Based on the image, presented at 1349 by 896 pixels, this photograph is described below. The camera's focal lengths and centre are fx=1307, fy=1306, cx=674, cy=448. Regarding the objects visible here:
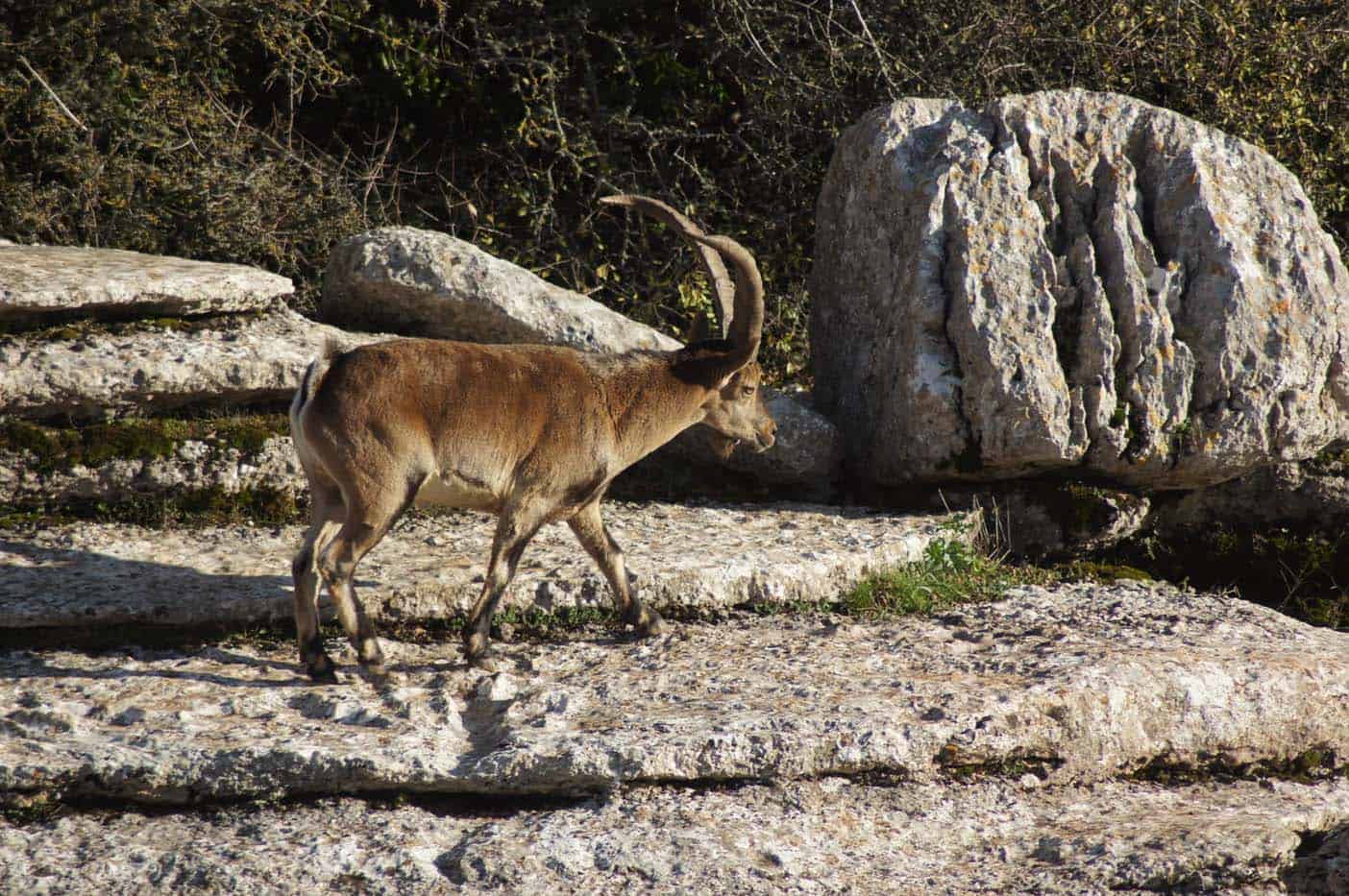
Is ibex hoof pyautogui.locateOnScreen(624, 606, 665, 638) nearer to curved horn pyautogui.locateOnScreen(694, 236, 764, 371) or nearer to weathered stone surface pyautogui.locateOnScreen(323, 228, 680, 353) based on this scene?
curved horn pyautogui.locateOnScreen(694, 236, 764, 371)

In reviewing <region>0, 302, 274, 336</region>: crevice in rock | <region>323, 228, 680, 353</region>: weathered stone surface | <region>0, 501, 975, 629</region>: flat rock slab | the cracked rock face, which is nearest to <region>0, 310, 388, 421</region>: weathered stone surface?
<region>0, 302, 274, 336</region>: crevice in rock

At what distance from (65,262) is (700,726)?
17.2 feet

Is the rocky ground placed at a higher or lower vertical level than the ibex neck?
lower

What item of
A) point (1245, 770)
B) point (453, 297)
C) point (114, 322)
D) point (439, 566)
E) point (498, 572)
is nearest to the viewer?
point (1245, 770)

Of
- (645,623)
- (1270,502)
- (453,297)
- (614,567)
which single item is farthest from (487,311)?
(1270,502)

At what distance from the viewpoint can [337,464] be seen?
6.12 metres

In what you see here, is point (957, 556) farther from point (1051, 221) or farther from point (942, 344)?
point (1051, 221)

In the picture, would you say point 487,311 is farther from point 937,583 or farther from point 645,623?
point 937,583

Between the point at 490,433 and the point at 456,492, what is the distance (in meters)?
0.34

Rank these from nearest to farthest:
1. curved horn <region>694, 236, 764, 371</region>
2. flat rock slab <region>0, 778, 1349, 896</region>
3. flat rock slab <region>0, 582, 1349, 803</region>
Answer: flat rock slab <region>0, 778, 1349, 896</region>
flat rock slab <region>0, 582, 1349, 803</region>
curved horn <region>694, 236, 764, 371</region>

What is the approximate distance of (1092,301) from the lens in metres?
8.26

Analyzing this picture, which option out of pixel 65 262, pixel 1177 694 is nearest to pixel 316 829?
pixel 1177 694

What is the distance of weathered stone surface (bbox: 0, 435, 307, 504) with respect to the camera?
734 centimetres

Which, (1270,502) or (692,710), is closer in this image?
(692,710)
